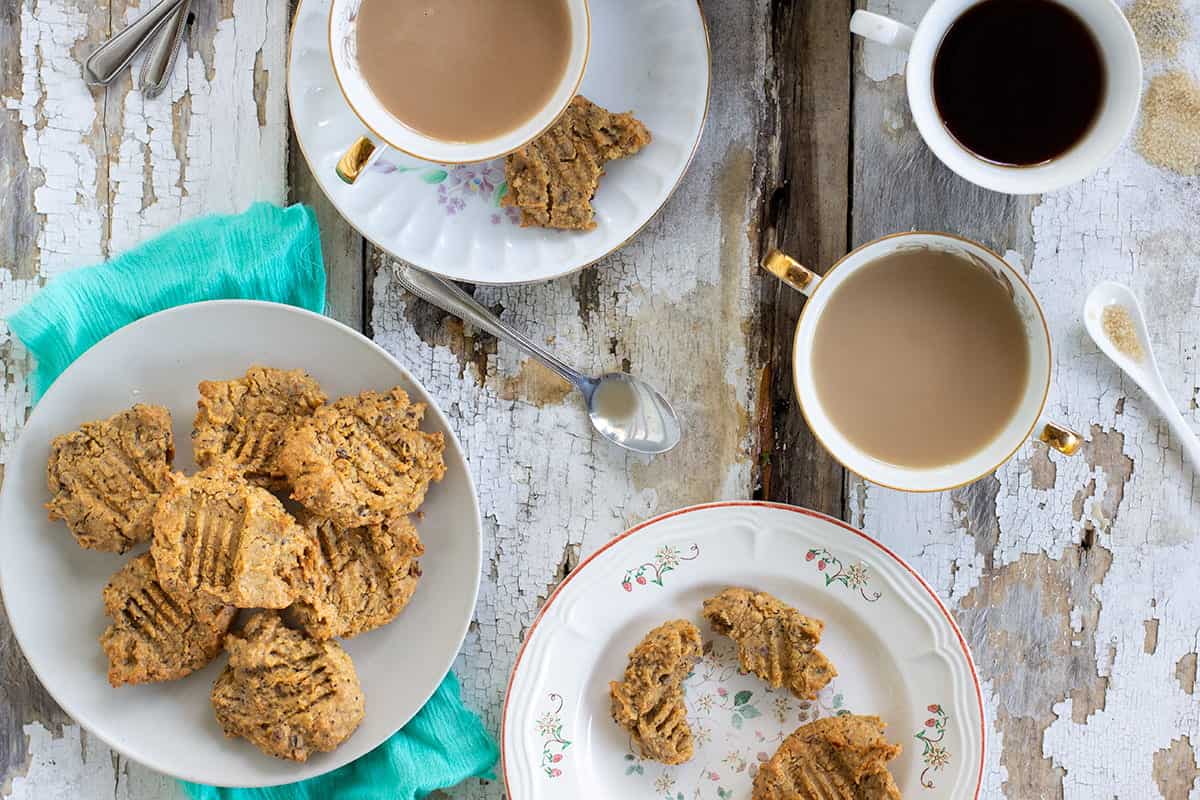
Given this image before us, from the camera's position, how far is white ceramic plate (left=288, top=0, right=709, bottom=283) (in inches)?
62.6

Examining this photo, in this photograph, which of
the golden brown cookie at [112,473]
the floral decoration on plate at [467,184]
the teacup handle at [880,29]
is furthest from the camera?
the floral decoration on plate at [467,184]

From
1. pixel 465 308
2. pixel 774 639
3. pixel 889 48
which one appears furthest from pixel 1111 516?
pixel 465 308

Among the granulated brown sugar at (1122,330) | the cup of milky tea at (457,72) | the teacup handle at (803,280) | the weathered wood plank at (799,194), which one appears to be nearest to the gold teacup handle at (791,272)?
the teacup handle at (803,280)

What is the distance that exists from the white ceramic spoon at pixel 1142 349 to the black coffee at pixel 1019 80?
277 mm

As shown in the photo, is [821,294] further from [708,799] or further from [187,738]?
[187,738]

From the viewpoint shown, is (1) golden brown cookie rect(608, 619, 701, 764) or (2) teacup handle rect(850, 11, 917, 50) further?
(1) golden brown cookie rect(608, 619, 701, 764)

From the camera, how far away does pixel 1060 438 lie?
5.13 ft

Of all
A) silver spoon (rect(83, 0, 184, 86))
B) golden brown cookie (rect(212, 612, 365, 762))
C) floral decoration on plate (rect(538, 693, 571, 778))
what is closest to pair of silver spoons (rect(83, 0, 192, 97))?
silver spoon (rect(83, 0, 184, 86))

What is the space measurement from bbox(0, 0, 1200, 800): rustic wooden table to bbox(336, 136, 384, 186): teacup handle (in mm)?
248

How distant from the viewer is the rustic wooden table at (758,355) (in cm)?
170

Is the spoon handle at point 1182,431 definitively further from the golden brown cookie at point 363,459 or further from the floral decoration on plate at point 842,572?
the golden brown cookie at point 363,459

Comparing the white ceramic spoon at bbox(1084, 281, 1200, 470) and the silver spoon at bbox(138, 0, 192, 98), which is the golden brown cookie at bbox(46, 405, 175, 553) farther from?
the white ceramic spoon at bbox(1084, 281, 1200, 470)

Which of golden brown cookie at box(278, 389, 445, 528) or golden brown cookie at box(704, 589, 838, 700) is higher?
golden brown cookie at box(278, 389, 445, 528)

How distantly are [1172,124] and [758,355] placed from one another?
0.72 meters
